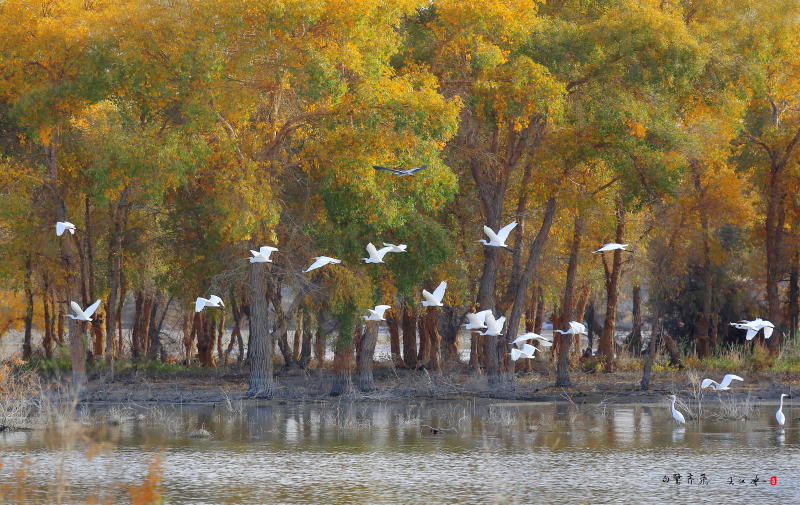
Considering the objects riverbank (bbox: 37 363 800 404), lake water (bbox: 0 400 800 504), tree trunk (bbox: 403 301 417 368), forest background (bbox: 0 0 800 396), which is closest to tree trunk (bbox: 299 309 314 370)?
forest background (bbox: 0 0 800 396)

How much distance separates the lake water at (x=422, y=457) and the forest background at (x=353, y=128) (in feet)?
17.8

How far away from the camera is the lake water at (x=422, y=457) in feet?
50.5

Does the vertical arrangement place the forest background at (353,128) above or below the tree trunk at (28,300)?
above

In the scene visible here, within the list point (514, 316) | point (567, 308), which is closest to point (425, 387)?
point (514, 316)

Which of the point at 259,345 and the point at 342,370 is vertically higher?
the point at 259,345

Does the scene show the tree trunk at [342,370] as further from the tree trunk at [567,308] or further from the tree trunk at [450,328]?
the tree trunk at [450,328]

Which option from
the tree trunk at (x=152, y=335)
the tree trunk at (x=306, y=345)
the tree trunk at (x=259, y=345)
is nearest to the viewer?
the tree trunk at (x=259, y=345)

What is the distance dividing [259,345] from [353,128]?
7.75 meters

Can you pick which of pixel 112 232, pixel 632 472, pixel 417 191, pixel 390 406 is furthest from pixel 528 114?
pixel 112 232

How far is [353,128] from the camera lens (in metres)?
26.8

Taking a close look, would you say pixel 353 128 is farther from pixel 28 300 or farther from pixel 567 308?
pixel 28 300

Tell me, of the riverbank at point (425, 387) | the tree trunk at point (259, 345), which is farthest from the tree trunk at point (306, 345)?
the tree trunk at point (259, 345)

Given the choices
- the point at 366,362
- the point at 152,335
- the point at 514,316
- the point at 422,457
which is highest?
the point at 514,316

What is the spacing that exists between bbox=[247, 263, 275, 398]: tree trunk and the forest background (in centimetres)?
7
